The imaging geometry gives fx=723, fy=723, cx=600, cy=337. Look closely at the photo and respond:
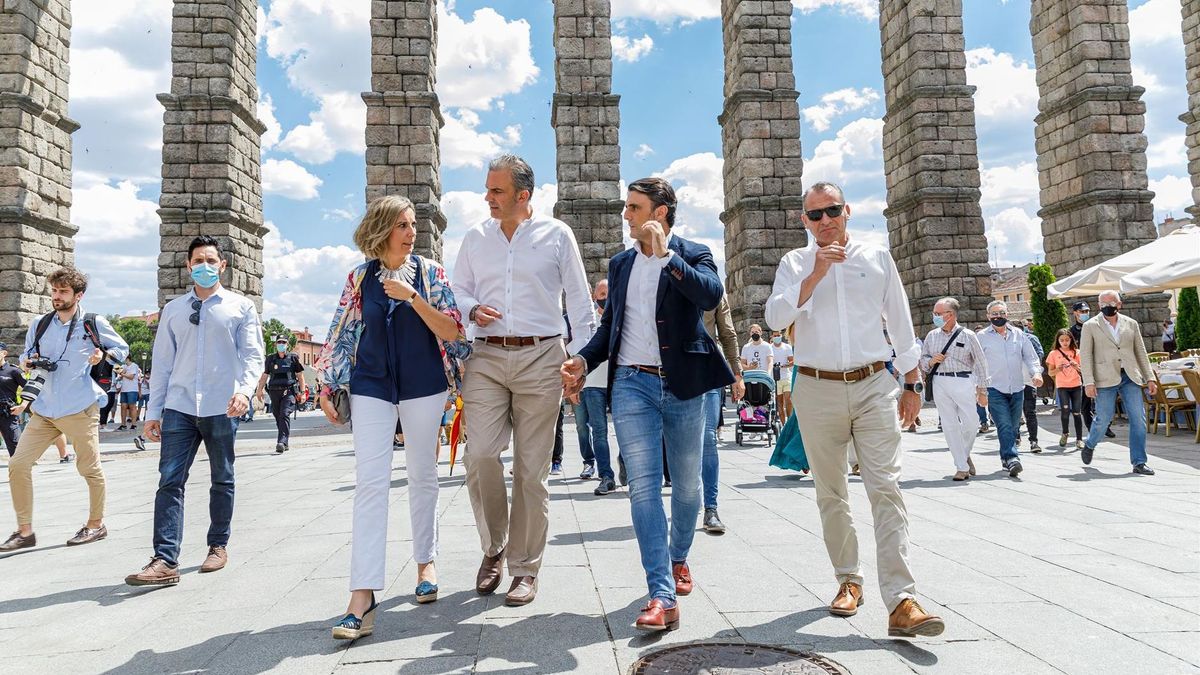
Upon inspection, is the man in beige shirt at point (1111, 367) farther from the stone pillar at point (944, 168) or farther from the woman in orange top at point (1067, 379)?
the stone pillar at point (944, 168)

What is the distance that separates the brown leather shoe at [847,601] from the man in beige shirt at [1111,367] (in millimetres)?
6226

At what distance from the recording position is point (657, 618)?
10.0 feet

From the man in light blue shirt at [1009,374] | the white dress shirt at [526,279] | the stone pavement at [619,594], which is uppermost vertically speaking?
the white dress shirt at [526,279]

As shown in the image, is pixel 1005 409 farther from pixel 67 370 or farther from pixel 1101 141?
pixel 1101 141

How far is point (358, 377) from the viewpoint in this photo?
3.53 meters

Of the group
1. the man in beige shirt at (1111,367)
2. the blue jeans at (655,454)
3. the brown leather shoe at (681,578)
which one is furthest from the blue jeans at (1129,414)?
the blue jeans at (655,454)

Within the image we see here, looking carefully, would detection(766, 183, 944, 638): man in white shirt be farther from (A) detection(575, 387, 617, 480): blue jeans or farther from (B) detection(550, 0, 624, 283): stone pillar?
(B) detection(550, 0, 624, 283): stone pillar

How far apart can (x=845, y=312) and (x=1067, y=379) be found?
8.86 m

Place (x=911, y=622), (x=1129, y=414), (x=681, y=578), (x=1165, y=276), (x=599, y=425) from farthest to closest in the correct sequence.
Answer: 1. (x=1165, y=276)
2. (x=1129, y=414)
3. (x=599, y=425)
4. (x=681, y=578)
5. (x=911, y=622)

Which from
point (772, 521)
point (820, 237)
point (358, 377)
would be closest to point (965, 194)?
point (772, 521)

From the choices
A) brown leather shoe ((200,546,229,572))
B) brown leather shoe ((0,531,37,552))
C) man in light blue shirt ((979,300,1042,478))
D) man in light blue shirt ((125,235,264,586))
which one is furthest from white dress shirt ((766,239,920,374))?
brown leather shoe ((0,531,37,552))

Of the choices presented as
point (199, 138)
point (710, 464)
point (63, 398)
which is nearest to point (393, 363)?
point (710, 464)

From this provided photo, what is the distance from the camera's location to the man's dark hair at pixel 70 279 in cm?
544

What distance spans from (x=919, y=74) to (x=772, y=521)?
1508cm
